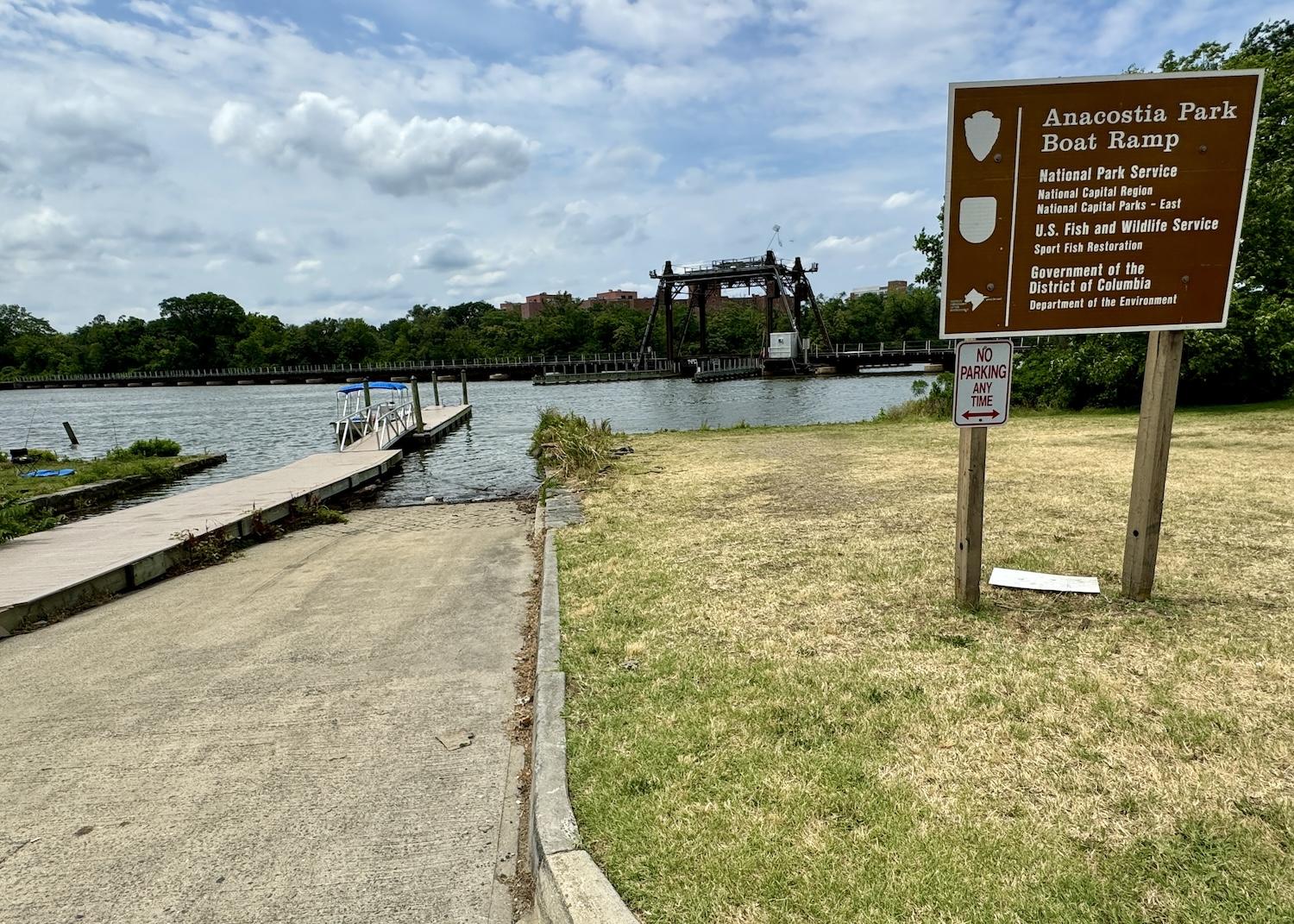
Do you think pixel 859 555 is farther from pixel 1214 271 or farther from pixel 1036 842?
pixel 1036 842

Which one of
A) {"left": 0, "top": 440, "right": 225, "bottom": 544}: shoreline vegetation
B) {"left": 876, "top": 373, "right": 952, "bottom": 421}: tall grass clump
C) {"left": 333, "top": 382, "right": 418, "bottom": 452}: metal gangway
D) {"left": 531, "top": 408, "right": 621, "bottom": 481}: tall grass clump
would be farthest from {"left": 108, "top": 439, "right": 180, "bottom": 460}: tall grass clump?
{"left": 876, "top": 373, "right": 952, "bottom": 421}: tall grass clump

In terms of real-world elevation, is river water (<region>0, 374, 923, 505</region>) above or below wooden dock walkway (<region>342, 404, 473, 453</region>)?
below

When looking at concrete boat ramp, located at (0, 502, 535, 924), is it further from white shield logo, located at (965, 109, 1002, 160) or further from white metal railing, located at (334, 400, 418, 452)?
white metal railing, located at (334, 400, 418, 452)

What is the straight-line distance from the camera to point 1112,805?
2645 mm

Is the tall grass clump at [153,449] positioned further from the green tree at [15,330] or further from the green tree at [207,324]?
the green tree at [15,330]

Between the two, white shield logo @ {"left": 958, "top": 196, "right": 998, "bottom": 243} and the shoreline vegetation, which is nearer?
white shield logo @ {"left": 958, "top": 196, "right": 998, "bottom": 243}

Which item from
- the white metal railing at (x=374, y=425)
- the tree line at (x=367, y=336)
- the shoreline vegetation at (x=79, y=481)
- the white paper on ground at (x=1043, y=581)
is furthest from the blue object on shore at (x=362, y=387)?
the tree line at (x=367, y=336)

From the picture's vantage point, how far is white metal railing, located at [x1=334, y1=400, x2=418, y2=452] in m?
21.5

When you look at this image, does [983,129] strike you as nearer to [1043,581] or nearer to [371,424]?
[1043,581]

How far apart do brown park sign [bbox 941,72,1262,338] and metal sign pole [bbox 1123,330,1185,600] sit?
186 millimetres

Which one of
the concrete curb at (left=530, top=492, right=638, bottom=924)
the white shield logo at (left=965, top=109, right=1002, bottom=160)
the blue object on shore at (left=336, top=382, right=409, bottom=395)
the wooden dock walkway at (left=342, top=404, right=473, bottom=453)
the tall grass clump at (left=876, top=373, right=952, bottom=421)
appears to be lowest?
the wooden dock walkway at (left=342, top=404, right=473, bottom=453)

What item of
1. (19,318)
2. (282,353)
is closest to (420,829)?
(282,353)

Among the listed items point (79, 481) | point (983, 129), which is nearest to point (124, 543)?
point (983, 129)

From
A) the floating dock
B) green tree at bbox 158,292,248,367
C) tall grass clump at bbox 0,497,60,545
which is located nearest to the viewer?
tall grass clump at bbox 0,497,60,545
